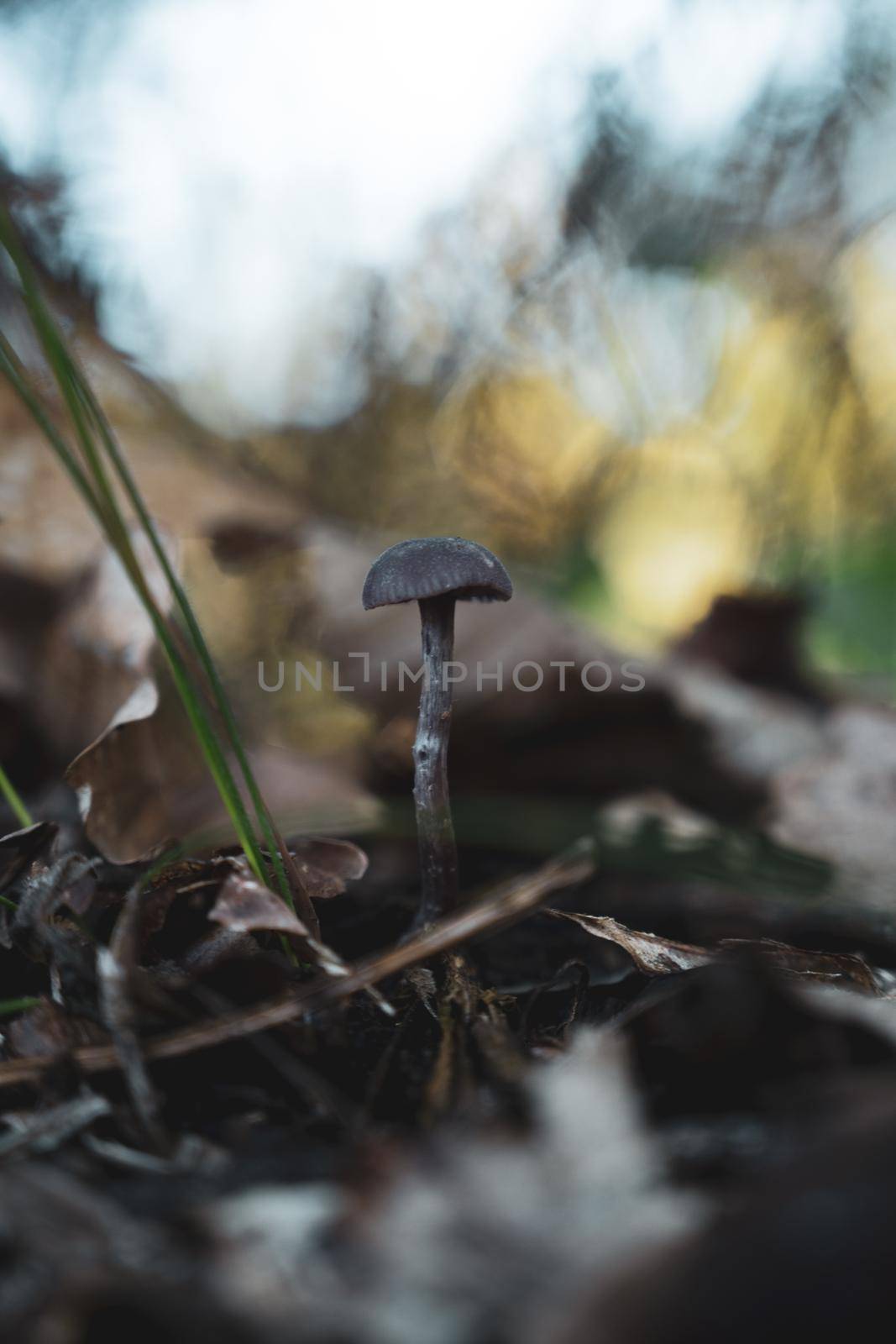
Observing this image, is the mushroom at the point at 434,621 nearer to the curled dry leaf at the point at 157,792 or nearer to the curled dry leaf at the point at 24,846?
the curled dry leaf at the point at 157,792

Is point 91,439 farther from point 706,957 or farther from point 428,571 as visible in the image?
point 706,957

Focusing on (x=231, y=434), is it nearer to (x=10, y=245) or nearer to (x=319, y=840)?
(x=319, y=840)

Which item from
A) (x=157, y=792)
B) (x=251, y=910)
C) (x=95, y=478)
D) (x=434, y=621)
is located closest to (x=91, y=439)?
(x=95, y=478)

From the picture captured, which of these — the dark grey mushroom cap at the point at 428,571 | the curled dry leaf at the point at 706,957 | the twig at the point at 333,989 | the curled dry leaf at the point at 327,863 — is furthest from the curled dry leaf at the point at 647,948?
the dark grey mushroom cap at the point at 428,571

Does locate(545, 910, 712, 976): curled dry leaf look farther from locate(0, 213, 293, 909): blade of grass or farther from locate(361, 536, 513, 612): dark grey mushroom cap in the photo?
locate(361, 536, 513, 612): dark grey mushroom cap

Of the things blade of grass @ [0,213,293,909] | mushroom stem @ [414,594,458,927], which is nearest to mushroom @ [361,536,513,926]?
mushroom stem @ [414,594,458,927]

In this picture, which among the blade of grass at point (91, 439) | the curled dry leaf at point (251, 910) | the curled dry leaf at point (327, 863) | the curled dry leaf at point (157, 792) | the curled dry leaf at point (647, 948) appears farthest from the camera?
the curled dry leaf at point (157, 792)
